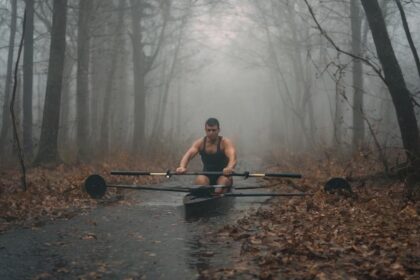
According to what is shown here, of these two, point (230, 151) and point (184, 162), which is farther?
point (230, 151)

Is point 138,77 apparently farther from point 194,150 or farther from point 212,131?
point 212,131

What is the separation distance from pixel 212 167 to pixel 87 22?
10.5 m

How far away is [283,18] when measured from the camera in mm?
30969

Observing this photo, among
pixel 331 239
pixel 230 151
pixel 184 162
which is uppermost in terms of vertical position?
pixel 230 151

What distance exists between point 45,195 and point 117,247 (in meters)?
4.53

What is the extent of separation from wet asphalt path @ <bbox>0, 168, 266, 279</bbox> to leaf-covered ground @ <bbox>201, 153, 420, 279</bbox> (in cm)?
47

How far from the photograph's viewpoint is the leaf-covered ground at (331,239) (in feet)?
17.4

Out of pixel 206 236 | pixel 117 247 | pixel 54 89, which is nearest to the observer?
pixel 117 247

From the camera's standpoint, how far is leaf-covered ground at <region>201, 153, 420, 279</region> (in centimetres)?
529

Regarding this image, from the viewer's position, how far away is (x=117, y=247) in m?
6.93

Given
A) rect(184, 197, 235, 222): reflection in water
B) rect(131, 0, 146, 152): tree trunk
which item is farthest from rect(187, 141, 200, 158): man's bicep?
rect(131, 0, 146, 152): tree trunk

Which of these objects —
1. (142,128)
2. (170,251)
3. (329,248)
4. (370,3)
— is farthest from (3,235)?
(142,128)

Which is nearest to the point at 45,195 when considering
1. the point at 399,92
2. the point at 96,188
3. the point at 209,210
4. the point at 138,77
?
the point at 96,188

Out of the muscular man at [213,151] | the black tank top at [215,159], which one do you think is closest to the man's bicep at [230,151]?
the muscular man at [213,151]
